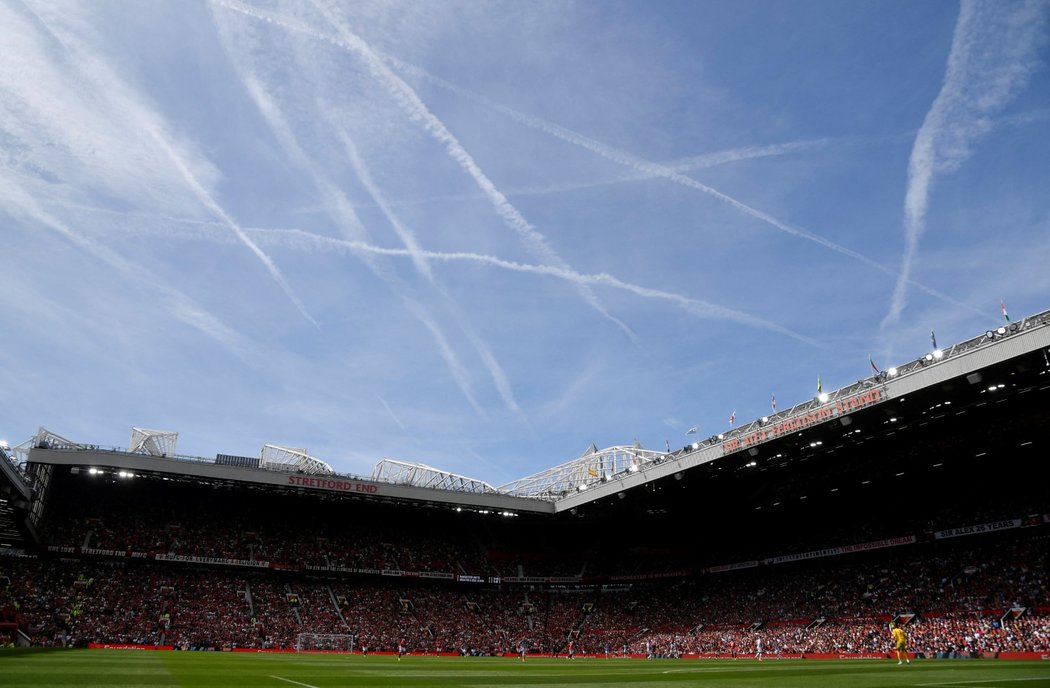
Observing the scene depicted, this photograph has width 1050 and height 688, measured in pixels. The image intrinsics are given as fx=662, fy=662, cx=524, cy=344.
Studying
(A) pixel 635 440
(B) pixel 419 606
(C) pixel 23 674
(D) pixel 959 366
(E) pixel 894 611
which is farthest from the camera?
(A) pixel 635 440

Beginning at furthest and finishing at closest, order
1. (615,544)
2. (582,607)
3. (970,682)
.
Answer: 1. (615,544)
2. (582,607)
3. (970,682)

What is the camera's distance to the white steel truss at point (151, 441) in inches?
2378

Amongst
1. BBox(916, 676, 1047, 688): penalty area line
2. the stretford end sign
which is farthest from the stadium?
BBox(916, 676, 1047, 688): penalty area line

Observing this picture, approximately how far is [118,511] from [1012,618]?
233 ft

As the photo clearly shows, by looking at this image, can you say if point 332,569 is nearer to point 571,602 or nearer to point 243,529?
point 243,529

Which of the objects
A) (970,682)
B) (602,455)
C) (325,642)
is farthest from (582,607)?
(970,682)

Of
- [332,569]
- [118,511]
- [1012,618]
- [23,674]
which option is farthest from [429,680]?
[118,511]

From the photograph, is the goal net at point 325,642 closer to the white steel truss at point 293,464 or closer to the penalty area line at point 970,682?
the white steel truss at point 293,464

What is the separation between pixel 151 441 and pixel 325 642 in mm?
24667

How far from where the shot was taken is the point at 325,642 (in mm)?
55500

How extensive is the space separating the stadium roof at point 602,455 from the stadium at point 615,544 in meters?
0.17

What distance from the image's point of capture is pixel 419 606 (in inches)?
2579

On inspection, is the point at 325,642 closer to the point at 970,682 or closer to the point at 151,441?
the point at 151,441

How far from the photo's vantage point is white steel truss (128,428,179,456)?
6041 cm
